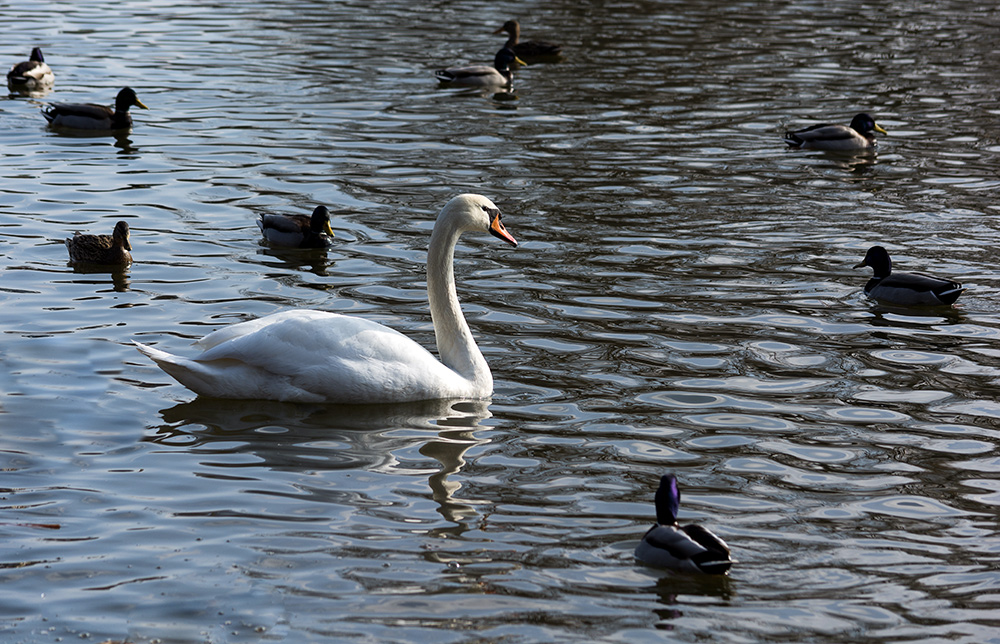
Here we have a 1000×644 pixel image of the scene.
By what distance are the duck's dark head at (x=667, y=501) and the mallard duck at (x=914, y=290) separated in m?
5.48

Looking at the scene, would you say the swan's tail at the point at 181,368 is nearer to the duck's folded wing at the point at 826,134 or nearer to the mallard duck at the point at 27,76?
the duck's folded wing at the point at 826,134

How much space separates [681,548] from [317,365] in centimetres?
329

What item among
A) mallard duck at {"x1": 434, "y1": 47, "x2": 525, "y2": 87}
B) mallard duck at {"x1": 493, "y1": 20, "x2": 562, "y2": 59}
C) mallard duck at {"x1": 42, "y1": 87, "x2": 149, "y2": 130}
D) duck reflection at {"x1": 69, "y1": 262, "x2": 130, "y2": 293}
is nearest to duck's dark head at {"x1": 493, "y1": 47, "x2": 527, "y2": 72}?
mallard duck at {"x1": 434, "y1": 47, "x2": 525, "y2": 87}

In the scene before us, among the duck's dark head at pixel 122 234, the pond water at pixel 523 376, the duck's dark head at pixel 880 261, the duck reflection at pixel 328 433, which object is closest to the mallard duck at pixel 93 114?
the pond water at pixel 523 376

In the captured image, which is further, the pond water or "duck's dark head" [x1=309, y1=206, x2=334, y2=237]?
"duck's dark head" [x1=309, y1=206, x2=334, y2=237]

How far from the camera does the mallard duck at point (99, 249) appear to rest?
12.0 metres

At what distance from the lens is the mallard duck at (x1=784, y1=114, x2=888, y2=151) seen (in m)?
17.8

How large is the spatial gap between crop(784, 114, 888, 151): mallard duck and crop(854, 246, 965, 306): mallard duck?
21.2 ft

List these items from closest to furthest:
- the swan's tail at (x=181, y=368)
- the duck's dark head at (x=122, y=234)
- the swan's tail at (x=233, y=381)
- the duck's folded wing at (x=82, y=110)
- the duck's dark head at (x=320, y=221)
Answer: the swan's tail at (x=181, y=368) < the swan's tail at (x=233, y=381) < the duck's dark head at (x=122, y=234) < the duck's dark head at (x=320, y=221) < the duck's folded wing at (x=82, y=110)

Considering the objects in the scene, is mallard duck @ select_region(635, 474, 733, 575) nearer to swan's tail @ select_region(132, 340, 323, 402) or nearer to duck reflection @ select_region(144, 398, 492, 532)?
duck reflection @ select_region(144, 398, 492, 532)

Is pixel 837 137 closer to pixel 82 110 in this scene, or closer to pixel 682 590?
pixel 82 110

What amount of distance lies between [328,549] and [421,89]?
1618 centimetres

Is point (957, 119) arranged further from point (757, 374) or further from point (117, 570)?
point (117, 570)

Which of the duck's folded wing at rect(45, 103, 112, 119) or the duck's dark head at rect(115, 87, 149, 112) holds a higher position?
the duck's dark head at rect(115, 87, 149, 112)
